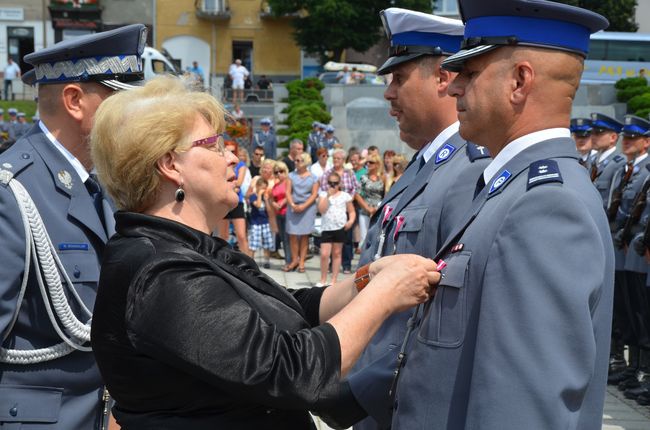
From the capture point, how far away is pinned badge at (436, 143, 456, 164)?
3363mm

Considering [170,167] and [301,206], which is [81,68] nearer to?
[170,167]

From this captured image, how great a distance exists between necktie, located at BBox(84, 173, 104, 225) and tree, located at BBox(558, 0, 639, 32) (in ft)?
149

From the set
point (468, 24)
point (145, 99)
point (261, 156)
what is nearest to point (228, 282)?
point (145, 99)

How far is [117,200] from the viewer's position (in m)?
2.54

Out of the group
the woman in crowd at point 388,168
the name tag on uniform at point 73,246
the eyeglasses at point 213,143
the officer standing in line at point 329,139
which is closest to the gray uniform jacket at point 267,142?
Answer: the officer standing in line at point 329,139

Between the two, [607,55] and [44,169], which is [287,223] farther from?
[607,55]

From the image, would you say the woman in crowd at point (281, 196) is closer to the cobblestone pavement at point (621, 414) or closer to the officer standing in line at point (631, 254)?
the officer standing in line at point (631, 254)

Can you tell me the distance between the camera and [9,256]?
291 centimetres

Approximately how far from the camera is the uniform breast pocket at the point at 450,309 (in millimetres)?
Answer: 2217

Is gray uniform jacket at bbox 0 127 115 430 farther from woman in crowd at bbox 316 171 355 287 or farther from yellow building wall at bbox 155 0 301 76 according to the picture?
yellow building wall at bbox 155 0 301 76

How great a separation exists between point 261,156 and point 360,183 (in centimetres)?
298

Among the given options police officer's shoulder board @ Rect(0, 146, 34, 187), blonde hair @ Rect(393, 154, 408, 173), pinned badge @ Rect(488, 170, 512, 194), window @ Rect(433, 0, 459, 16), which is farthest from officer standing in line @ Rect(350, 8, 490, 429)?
window @ Rect(433, 0, 459, 16)

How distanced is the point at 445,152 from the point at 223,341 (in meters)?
1.51

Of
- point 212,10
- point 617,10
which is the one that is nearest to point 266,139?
point 212,10
